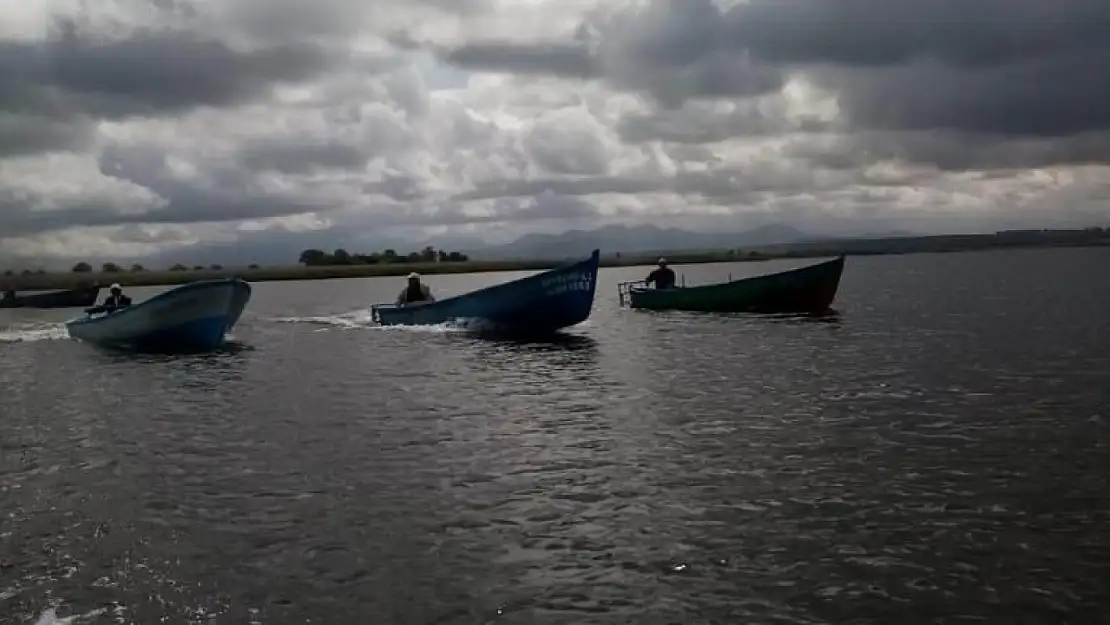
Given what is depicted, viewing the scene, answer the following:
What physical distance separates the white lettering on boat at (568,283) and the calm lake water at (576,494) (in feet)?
27.1

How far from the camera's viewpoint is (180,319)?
3444 centimetres

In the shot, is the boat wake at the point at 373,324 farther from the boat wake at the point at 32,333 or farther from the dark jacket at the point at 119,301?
the boat wake at the point at 32,333

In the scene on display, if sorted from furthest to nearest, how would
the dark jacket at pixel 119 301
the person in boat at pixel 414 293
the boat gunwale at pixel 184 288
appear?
the person in boat at pixel 414 293 → the dark jacket at pixel 119 301 → the boat gunwale at pixel 184 288

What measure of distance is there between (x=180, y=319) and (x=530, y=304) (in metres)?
12.3

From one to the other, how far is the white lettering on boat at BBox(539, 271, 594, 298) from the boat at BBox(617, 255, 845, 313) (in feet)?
32.4

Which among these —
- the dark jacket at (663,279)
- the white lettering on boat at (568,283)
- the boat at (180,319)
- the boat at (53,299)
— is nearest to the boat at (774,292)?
the dark jacket at (663,279)

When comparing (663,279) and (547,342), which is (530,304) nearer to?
(547,342)

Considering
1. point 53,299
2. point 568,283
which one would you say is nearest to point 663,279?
point 568,283

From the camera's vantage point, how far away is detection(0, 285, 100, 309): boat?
68750 millimetres

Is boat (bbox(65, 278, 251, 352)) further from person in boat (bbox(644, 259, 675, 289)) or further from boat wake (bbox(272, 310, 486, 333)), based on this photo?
person in boat (bbox(644, 259, 675, 289))

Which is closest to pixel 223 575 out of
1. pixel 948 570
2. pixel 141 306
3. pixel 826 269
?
pixel 948 570

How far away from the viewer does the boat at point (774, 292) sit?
42.8 m

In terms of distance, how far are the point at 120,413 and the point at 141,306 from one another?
538 inches

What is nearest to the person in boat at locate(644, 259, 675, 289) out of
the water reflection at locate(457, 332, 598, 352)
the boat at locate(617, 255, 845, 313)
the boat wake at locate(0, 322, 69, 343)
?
the boat at locate(617, 255, 845, 313)
